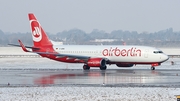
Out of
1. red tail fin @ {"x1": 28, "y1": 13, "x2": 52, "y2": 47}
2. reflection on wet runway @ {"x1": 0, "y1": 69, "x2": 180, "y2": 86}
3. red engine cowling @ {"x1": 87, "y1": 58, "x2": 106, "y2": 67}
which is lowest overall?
reflection on wet runway @ {"x1": 0, "y1": 69, "x2": 180, "y2": 86}

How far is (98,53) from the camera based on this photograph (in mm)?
45844

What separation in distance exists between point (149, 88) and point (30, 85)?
7178 mm

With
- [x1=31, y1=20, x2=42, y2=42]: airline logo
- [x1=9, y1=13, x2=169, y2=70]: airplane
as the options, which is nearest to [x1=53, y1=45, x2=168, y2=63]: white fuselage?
[x1=9, y1=13, x2=169, y2=70]: airplane

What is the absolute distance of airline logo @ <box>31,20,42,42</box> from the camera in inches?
1928

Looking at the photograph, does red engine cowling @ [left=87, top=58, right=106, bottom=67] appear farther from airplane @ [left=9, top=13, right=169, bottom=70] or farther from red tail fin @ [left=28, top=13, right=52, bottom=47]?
red tail fin @ [left=28, top=13, right=52, bottom=47]

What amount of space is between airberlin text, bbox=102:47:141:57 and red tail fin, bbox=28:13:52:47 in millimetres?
6923

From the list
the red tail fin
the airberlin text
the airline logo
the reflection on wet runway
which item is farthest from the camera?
the airline logo

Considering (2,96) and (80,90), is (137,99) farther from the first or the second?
(2,96)

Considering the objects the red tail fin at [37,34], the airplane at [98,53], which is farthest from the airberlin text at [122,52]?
the red tail fin at [37,34]

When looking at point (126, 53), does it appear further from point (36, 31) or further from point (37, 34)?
point (36, 31)

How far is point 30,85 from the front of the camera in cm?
2747

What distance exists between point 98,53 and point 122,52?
2.72 m

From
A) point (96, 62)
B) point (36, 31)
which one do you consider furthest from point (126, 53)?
point (36, 31)

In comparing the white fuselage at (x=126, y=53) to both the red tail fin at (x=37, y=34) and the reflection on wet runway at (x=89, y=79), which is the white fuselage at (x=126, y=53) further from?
the reflection on wet runway at (x=89, y=79)
